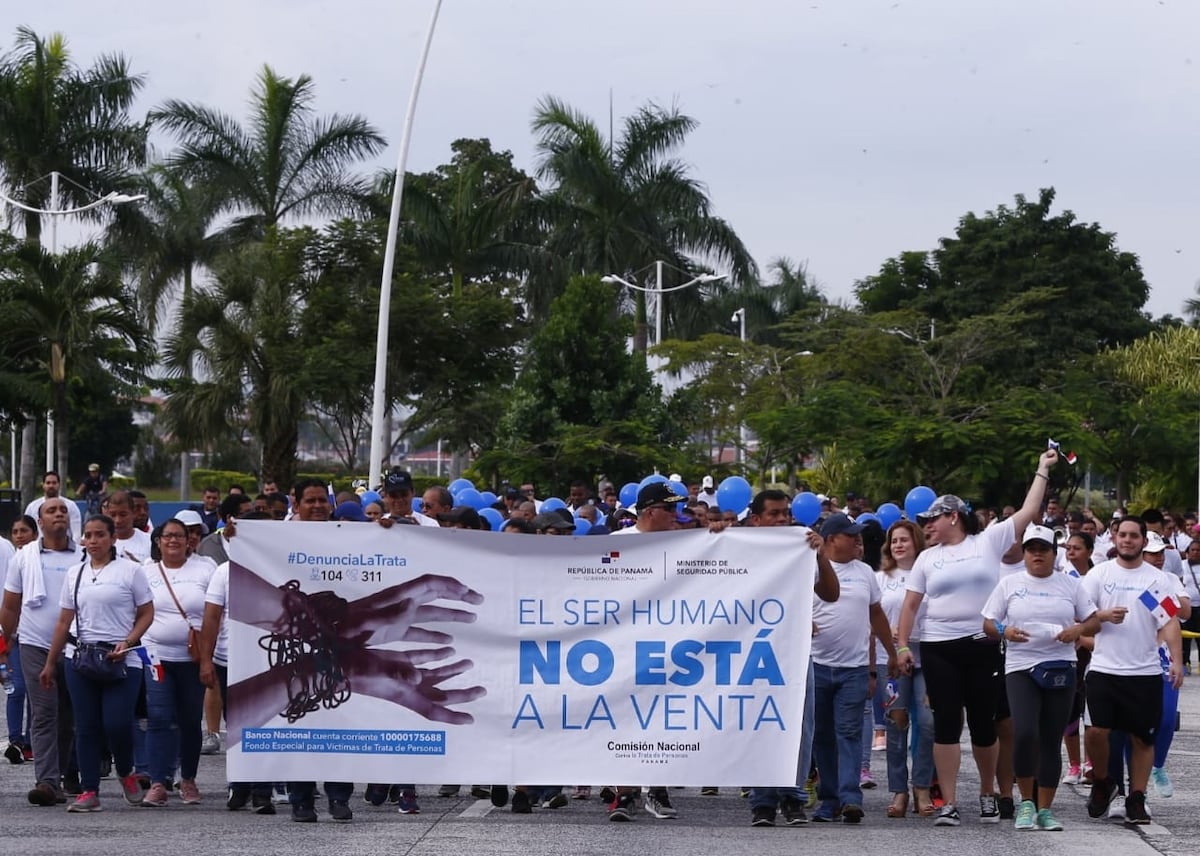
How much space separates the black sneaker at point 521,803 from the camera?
10.9m

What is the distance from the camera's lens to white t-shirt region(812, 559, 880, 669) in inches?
419

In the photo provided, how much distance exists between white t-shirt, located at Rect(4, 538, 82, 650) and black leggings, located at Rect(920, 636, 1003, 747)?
4.74 meters

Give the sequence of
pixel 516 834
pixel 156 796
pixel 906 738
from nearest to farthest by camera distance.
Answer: pixel 516 834, pixel 156 796, pixel 906 738

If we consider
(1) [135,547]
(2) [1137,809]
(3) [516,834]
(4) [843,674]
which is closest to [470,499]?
(1) [135,547]

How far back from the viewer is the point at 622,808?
10.7 metres

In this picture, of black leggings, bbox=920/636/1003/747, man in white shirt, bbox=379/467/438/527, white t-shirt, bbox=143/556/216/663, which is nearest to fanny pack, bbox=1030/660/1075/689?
black leggings, bbox=920/636/1003/747

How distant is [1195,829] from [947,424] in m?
29.0

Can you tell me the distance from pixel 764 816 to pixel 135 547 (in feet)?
15.5

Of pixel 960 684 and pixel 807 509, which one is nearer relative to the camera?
pixel 960 684

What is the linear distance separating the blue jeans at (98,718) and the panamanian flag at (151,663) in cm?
9

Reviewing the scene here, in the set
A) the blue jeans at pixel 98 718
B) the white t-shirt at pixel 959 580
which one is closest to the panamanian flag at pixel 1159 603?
the white t-shirt at pixel 959 580

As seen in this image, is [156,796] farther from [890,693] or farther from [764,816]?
[890,693]

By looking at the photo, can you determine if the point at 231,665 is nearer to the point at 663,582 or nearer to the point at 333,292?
the point at 663,582

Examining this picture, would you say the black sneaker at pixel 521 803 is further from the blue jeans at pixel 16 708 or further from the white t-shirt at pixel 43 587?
the blue jeans at pixel 16 708
